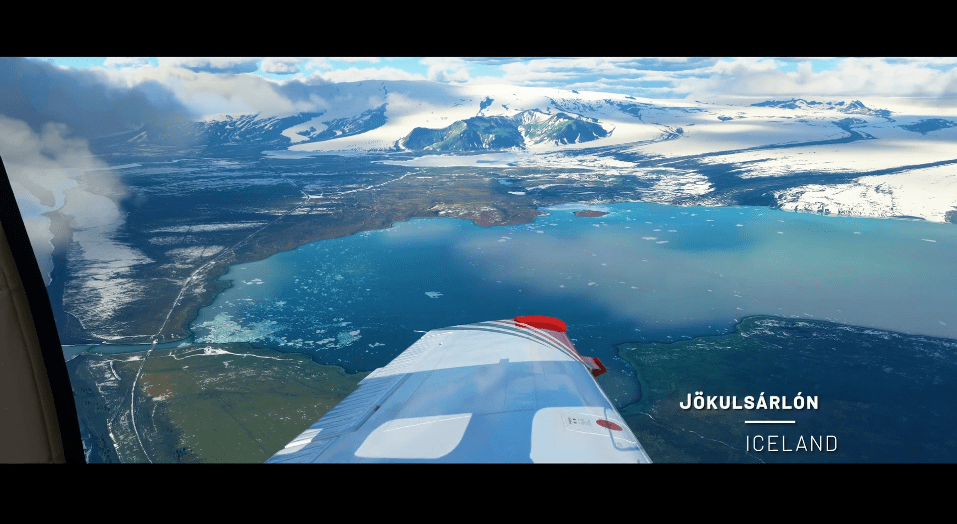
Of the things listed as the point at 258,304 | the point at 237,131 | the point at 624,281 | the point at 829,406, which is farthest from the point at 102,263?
the point at 237,131

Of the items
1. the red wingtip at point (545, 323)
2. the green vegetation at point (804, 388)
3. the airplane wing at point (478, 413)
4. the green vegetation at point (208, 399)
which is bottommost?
the green vegetation at point (804, 388)

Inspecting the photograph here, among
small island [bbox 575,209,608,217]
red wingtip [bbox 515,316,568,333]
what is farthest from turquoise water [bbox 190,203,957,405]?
red wingtip [bbox 515,316,568,333]

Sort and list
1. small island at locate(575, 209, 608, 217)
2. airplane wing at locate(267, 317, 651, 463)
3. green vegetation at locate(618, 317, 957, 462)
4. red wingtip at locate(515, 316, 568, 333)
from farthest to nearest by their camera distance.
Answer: small island at locate(575, 209, 608, 217), green vegetation at locate(618, 317, 957, 462), red wingtip at locate(515, 316, 568, 333), airplane wing at locate(267, 317, 651, 463)

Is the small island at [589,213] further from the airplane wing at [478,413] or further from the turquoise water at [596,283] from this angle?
the airplane wing at [478,413]

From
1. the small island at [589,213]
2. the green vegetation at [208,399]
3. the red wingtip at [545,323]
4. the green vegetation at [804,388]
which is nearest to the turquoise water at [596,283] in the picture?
the green vegetation at [804,388]

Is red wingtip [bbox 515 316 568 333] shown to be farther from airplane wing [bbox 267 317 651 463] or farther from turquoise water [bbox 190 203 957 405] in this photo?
turquoise water [bbox 190 203 957 405]
